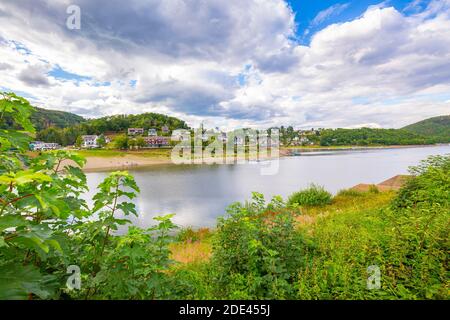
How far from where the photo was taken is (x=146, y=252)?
2.46 metres

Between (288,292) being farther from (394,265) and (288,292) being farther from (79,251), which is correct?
(79,251)

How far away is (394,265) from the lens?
3406 millimetres

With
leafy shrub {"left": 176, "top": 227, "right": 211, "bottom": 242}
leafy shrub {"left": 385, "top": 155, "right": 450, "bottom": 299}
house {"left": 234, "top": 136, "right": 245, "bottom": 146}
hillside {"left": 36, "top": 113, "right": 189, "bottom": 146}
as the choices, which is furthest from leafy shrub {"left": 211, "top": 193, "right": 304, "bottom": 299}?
house {"left": 234, "top": 136, "right": 245, "bottom": 146}

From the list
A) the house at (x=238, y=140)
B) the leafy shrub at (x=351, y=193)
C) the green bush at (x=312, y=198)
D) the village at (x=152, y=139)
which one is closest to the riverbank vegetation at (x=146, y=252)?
the green bush at (x=312, y=198)

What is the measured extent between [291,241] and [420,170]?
8.00 m

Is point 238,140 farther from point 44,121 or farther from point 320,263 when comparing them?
point 320,263

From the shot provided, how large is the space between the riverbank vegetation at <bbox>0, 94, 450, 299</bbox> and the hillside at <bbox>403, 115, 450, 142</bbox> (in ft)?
590

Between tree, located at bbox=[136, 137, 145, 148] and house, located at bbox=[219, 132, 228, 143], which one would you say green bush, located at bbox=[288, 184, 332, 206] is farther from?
house, located at bbox=[219, 132, 228, 143]

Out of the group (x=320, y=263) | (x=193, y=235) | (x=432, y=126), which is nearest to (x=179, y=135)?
(x=193, y=235)

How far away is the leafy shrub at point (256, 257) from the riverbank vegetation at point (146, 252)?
18 mm

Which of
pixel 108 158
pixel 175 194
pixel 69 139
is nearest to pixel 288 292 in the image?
pixel 175 194

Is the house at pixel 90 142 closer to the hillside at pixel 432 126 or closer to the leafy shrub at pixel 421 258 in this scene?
the leafy shrub at pixel 421 258

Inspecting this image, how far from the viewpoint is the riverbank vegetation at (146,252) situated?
1.54 meters

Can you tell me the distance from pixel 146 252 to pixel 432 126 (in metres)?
214
